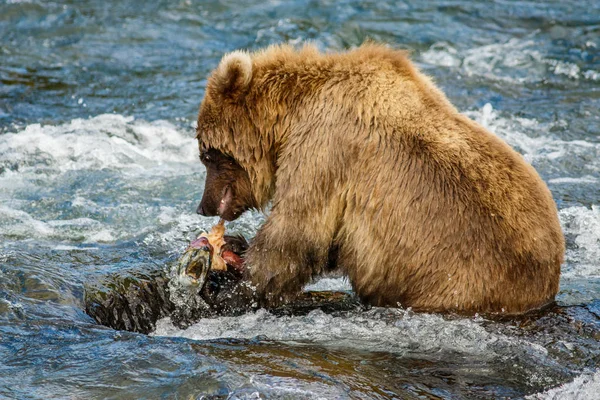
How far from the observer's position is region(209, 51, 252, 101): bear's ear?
15.6ft

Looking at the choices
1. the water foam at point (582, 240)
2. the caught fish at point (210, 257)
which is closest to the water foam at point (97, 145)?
the caught fish at point (210, 257)

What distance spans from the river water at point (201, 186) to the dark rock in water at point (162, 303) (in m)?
0.10

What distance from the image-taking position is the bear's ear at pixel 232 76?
4742mm

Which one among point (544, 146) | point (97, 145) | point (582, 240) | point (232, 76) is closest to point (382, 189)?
point (232, 76)

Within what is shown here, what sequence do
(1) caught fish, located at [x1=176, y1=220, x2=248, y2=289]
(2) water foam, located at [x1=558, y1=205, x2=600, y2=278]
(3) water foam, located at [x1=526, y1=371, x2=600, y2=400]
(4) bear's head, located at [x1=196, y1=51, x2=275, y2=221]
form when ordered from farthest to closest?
(2) water foam, located at [x1=558, y1=205, x2=600, y2=278]
(1) caught fish, located at [x1=176, y1=220, x2=248, y2=289]
(4) bear's head, located at [x1=196, y1=51, x2=275, y2=221]
(3) water foam, located at [x1=526, y1=371, x2=600, y2=400]

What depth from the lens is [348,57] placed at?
491 centimetres

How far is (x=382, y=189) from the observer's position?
458 centimetres

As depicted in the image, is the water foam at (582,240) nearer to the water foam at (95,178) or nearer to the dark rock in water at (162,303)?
the dark rock in water at (162,303)

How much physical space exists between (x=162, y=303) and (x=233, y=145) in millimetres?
1042

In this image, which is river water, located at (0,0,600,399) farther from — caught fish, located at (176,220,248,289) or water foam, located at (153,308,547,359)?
caught fish, located at (176,220,248,289)

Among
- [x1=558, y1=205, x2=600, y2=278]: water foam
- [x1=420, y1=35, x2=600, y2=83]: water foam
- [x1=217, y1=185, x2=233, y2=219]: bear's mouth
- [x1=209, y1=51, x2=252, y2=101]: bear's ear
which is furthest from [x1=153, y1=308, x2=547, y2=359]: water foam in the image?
[x1=420, y1=35, x2=600, y2=83]: water foam

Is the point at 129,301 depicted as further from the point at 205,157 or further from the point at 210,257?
the point at 205,157

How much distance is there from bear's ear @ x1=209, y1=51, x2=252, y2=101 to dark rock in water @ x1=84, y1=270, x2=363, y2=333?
1.07 meters

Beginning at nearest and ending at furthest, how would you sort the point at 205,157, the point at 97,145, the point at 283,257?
the point at 283,257 < the point at 205,157 < the point at 97,145
